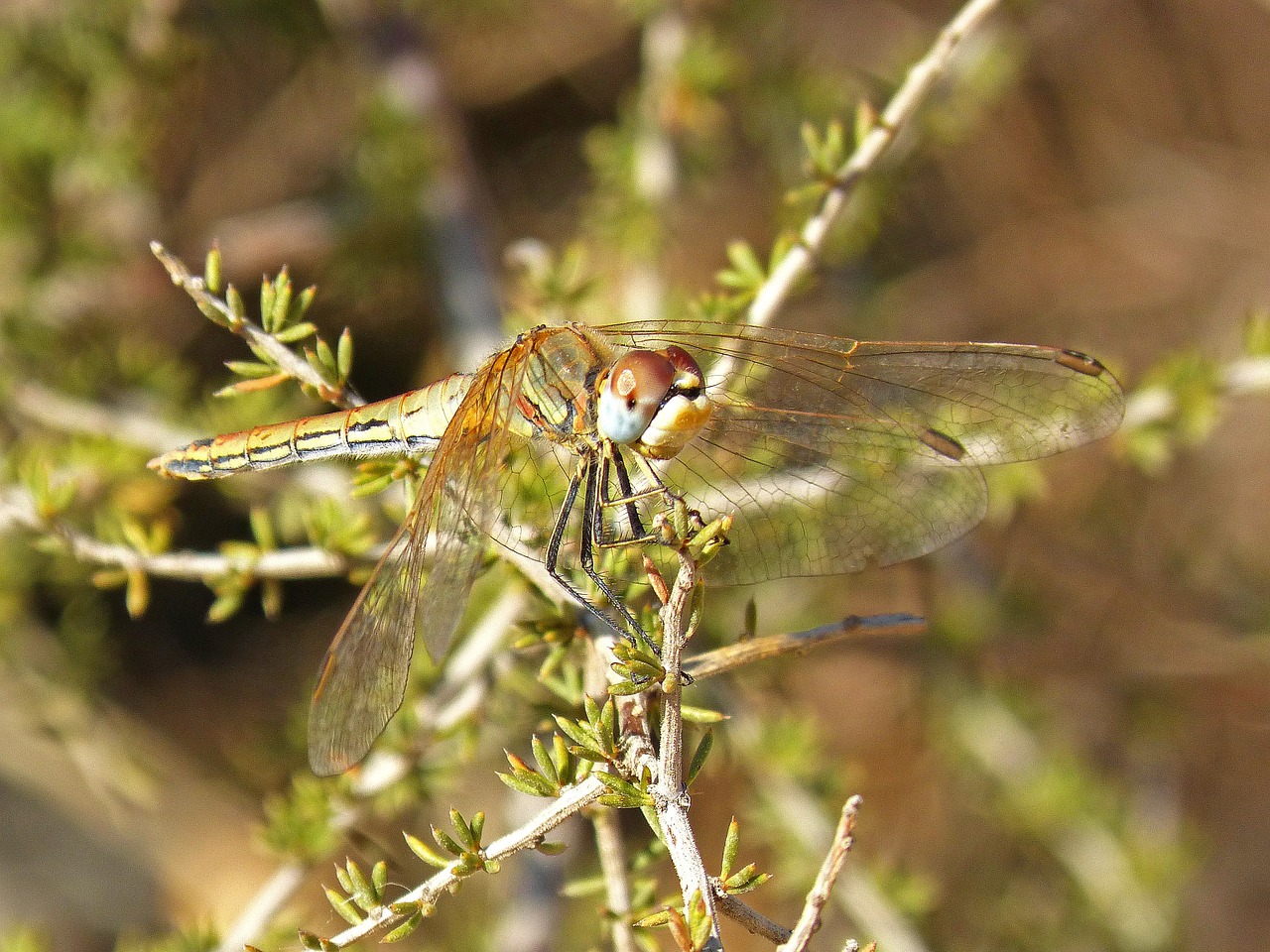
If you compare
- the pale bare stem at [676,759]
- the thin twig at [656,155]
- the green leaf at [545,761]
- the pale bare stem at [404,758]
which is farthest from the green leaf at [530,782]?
the thin twig at [656,155]

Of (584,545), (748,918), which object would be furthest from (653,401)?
(748,918)

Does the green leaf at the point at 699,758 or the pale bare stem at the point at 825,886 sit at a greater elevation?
the green leaf at the point at 699,758

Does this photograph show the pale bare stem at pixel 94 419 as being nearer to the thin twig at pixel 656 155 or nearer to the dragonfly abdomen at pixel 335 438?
the dragonfly abdomen at pixel 335 438

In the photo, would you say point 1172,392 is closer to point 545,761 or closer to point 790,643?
point 790,643

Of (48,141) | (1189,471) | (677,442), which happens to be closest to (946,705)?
(677,442)

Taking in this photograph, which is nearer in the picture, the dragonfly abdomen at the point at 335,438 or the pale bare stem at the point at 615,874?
the pale bare stem at the point at 615,874

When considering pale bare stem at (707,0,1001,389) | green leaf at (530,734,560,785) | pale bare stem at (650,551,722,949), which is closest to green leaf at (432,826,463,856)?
green leaf at (530,734,560,785)

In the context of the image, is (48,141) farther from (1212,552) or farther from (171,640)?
(1212,552)
